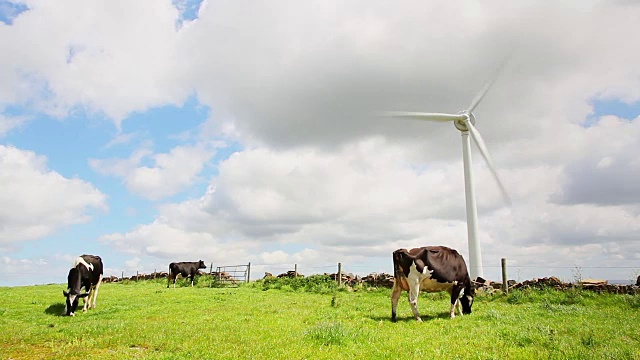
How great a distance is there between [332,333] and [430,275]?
6024 mm

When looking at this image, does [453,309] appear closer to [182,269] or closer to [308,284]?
[308,284]

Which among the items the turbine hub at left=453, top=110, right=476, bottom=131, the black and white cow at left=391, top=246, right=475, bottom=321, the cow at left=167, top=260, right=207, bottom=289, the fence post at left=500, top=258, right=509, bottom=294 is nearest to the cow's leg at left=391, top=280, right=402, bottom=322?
the black and white cow at left=391, top=246, right=475, bottom=321

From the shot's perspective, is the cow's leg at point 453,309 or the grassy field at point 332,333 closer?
the grassy field at point 332,333

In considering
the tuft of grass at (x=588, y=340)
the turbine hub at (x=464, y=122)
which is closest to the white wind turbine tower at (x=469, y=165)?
the turbine hub at (x=464, y=122)

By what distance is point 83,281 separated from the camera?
68.8ft

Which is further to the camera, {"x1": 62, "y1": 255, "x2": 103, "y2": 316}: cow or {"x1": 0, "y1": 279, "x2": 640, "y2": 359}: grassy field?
{"x1": 62, "y1": 255, "x2": 103, "y2": 316}: cow

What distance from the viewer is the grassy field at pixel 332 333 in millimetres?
9711

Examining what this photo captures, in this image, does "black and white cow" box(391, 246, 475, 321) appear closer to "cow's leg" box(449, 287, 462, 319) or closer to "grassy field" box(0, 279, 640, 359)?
"cow's leg" box(449, 287, 462, 319)

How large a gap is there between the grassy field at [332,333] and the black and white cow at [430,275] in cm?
Result: 81

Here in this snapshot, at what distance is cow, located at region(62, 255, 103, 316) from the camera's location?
19266 millimetres

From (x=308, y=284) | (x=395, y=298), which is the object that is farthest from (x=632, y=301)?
(x=308, y=284)

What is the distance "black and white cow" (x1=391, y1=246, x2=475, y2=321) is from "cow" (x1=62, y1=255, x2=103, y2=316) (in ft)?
43.7

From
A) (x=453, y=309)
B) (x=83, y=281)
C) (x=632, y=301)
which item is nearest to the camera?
(x=453, y=309)

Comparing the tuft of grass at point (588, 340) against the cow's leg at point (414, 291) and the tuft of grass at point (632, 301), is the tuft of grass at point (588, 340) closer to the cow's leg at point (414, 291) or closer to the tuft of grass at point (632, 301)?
the cow's leg at point (414, 291)
